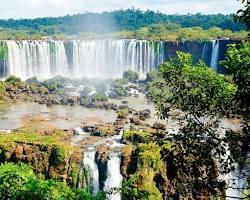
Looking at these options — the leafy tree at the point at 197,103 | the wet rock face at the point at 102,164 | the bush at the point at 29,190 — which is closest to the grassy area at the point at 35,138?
the wet rock face at the point at 102,164

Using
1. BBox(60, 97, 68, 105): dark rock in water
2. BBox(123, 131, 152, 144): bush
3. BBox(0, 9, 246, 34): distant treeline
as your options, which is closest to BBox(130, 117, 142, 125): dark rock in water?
BBox(123, 131, 152, 144): bush

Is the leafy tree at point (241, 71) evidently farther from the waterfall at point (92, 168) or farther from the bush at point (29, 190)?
the waterfall at point (92, 168)

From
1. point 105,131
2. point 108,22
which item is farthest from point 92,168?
point 108,22

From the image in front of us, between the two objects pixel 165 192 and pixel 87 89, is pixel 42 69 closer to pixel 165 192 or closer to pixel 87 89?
pixel 87 89

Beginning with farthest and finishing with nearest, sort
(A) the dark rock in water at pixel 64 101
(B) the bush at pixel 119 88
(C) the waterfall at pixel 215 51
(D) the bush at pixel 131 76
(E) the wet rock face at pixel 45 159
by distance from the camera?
1. (C) the waterfall at pixel 215 51
2. (D) the bush at pixel 131 76
3. (B) the bush at pixel 119 88
4. (A) the dark rock in water at pixel 64 101
5. (E) the wet rock face at pixel 45 159

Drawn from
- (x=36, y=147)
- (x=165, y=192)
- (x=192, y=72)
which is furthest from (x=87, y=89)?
(x=192, y=72)

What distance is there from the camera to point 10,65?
44.8m

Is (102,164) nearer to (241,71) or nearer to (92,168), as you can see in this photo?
(92,168)

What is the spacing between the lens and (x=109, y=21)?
104750mm

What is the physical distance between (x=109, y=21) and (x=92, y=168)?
3438 inches

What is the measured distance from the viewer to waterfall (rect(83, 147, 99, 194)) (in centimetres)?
1947

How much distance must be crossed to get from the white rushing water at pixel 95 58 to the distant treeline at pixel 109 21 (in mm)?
37833

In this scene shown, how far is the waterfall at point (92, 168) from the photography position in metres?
19.5

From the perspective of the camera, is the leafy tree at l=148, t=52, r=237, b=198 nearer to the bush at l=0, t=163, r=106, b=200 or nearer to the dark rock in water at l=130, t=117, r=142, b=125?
the bush at l=0, t=163, r=106, b=200
